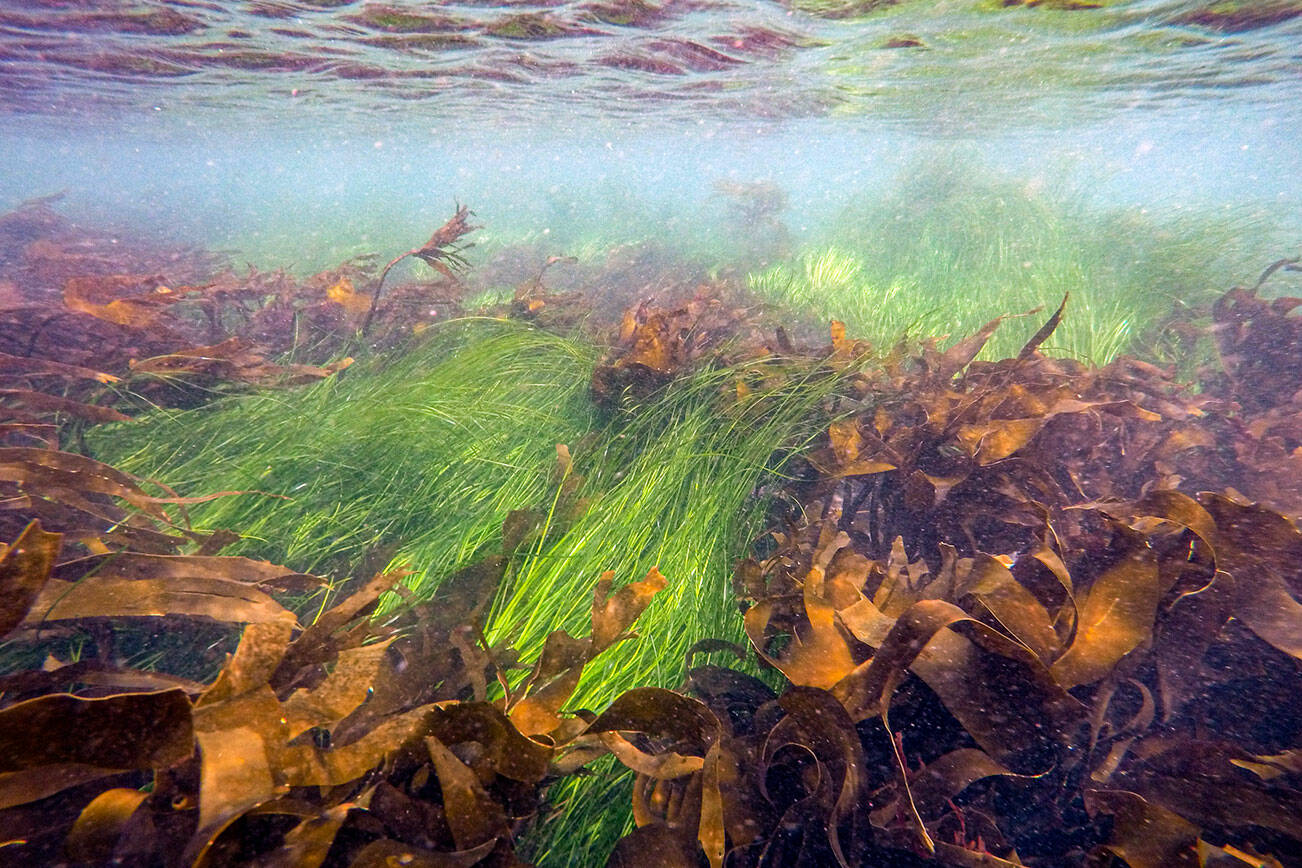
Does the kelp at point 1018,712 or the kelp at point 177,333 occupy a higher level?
the kelp at point 1018,712

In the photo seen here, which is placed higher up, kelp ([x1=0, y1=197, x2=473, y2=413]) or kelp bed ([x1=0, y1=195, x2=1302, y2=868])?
kelp bed ([x1=0, y1=195, x2=1302, y2=868])

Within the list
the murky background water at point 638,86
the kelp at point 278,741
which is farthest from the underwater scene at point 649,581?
the murky background water at point 638,86

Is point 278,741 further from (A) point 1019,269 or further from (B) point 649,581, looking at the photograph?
(A) point 1019,269

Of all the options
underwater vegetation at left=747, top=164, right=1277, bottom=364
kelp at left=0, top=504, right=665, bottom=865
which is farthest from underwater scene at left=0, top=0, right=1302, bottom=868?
underwater vegetation at left=747, top=164, right=1277, bottom=364

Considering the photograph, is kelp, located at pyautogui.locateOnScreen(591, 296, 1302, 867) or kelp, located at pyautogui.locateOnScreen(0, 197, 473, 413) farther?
kelp, located at pyautogui.locateOnScreen(0, 197, 473, 413)

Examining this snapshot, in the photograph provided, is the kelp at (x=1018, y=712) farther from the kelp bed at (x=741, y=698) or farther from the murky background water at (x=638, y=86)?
the murky background water at (x=638, y=86)

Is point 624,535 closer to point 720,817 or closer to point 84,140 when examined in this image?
point 720,817

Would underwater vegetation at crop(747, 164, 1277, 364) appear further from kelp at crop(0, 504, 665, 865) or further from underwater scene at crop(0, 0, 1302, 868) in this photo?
kelp at crop(0, 504, 665, 865)

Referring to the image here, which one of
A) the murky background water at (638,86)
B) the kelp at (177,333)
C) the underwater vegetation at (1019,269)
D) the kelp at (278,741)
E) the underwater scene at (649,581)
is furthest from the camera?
the murky background water at (638,86)

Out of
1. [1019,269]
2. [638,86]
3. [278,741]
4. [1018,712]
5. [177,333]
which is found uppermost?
[638,86]

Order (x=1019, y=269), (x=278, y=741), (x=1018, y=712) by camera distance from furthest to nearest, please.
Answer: (x=1019, y=269) → (x=1018, y=712) → (x=278, y=741)

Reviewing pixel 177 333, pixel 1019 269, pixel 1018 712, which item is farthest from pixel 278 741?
pixel 1019 269
